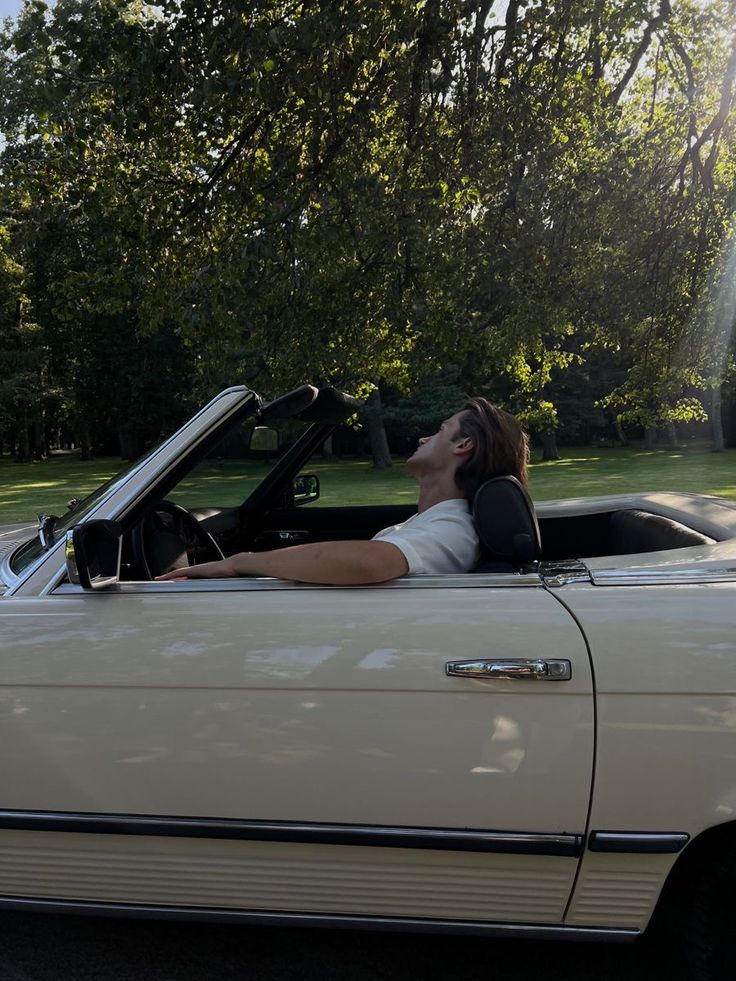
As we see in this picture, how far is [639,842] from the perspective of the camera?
178 centimetres

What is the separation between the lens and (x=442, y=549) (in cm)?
222

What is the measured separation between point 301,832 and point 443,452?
3.78ft

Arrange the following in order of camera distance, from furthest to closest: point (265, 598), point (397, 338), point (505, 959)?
1. point (397, 338)
2. point (505, 959)
3. point (265, 598)

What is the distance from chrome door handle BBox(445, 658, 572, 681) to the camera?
1768 millimetres

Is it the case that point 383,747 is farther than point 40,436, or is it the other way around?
point 40,436

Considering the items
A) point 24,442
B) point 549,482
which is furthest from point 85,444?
point 549,482

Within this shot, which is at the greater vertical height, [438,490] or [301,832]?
[438,490]

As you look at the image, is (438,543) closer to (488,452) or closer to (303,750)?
(488,452)

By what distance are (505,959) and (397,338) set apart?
28.2 feet

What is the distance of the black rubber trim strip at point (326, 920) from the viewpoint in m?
1.87

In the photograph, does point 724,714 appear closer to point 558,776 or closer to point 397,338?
point 558,776

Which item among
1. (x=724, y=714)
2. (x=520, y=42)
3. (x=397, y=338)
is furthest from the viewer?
(x=397, y=338)

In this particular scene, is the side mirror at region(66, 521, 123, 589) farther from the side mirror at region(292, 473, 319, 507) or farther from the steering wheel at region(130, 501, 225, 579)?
the side mirror at region(292, 473, 319, 507)

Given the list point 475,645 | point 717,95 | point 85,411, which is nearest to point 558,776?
point 475,645
